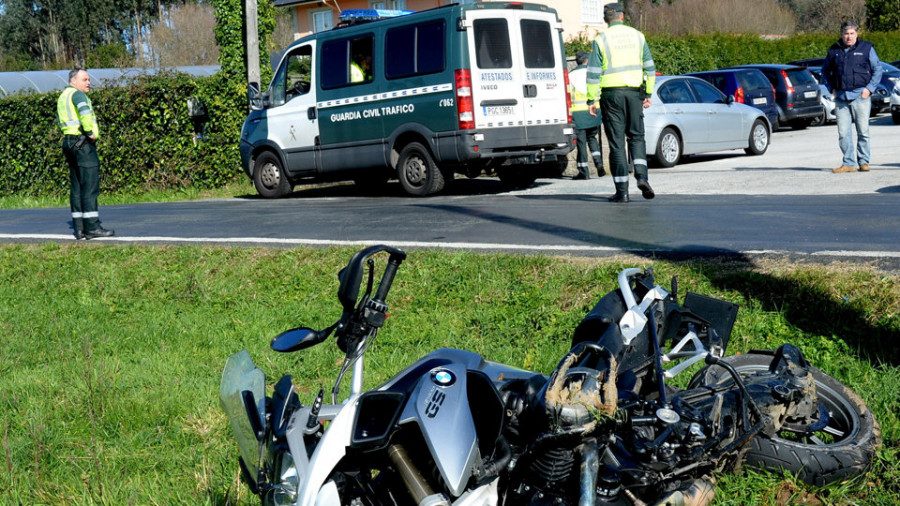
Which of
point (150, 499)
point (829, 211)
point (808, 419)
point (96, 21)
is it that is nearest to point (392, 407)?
point (808, 419)

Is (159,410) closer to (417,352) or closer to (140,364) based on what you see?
(140,364)

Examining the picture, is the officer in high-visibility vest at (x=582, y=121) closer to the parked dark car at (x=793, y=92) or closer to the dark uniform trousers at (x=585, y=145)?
the dark uniform trousers at (x=585, y=145)

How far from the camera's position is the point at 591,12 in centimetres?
4350

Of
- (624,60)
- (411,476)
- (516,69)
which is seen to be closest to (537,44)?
(516,69)

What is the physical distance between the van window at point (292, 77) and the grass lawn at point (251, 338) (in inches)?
273

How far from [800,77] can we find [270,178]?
1400cm

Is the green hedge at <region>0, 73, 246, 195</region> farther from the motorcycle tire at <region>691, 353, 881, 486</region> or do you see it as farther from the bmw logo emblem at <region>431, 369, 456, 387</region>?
the bmw logo emblem at <region>431, 369, 456, 387</region>

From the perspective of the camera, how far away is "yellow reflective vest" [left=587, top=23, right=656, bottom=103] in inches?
421

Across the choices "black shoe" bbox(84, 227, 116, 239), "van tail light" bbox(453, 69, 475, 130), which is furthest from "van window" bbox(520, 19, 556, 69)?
"black shoe" bbox(84, 227, 116, 239)

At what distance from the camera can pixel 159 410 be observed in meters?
5.52

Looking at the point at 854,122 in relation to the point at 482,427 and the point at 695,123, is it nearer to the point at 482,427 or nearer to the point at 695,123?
the point at 695,123

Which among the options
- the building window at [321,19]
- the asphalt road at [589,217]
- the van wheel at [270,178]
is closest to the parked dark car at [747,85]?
the asphalt road at [589,217]

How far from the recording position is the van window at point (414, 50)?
13578 mm

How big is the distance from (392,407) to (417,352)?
352 centimetres
